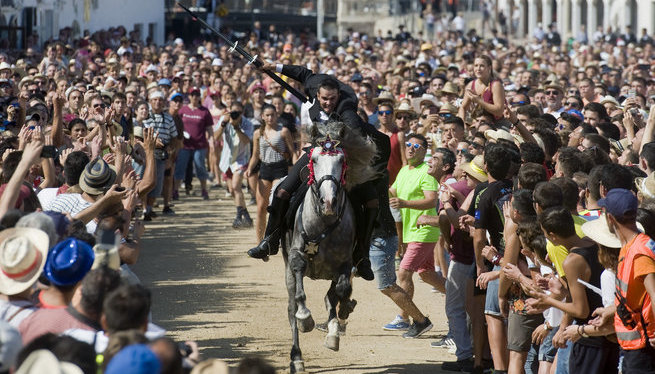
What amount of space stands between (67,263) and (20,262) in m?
0.21

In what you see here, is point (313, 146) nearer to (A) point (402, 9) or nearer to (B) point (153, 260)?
(B) point (153, 260)

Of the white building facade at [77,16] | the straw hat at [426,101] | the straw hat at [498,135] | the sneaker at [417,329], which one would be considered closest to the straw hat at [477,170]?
the straw hat at [498,135]

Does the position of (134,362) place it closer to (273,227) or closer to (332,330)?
(332,330)

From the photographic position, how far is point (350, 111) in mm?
9906

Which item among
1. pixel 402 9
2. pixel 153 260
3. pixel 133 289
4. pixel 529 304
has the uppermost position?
pixel 402 9

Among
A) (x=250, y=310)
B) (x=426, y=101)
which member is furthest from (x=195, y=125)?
(x=250, y=310)

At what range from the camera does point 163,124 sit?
17.8 meters

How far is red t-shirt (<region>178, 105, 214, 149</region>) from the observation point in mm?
19578

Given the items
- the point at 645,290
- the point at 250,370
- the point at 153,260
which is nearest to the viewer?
the point at 250,370

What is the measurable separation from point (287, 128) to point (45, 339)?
1067 centimetres

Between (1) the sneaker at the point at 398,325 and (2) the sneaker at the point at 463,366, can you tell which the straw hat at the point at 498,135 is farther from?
(2) the sneaker at the point at 463,366

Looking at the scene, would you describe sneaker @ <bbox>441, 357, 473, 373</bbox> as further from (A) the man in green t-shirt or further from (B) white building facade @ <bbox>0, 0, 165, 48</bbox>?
(B) white building facade @ <bbox>0, 0, 165, 48</bbox>

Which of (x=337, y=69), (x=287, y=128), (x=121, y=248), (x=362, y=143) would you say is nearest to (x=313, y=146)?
(x=362, y=143)

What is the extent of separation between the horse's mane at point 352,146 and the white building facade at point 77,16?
20595 millimetres
